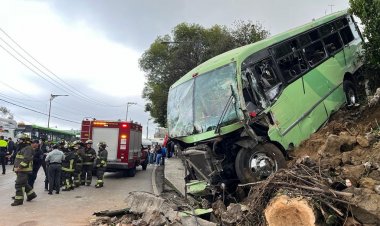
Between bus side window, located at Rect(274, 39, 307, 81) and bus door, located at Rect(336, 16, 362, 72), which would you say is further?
bus door, located at Rect(336, 16, 362, 72)

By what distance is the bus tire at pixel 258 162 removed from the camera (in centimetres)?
796

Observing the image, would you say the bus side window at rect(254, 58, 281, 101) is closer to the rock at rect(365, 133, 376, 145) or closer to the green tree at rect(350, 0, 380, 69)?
the rock at rect(365, 133, 376, 145)

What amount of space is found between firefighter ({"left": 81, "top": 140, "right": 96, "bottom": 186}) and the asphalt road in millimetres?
396

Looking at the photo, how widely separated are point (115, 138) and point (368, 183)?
1378 cm

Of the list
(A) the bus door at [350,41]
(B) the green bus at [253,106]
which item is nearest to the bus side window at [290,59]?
(B) the green bus at [253,106]

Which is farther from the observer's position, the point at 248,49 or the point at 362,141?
the point at 248,49

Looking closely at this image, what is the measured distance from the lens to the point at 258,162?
26.4ft

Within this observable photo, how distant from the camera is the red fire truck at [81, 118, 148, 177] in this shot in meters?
18.1

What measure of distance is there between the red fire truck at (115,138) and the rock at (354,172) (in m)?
12.8

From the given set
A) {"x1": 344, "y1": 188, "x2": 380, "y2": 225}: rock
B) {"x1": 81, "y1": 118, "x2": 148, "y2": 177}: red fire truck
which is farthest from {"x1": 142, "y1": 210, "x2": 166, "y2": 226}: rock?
{"x1": 81, "y1": 118, "x2": 148, "y2": 177}: red fire truck

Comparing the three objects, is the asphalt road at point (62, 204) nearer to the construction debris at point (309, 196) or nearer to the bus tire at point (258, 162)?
the construction debris at point (309, 196)

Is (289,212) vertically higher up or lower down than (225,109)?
lower down

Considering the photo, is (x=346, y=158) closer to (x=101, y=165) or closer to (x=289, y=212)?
(x=289, y=212)

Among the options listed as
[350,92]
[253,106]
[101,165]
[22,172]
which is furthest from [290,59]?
[101,165]
